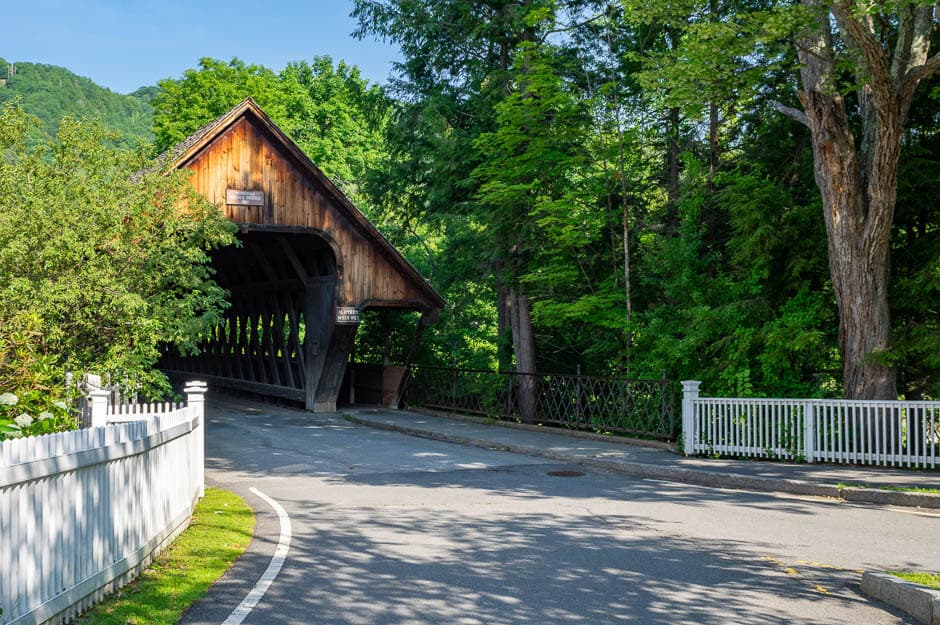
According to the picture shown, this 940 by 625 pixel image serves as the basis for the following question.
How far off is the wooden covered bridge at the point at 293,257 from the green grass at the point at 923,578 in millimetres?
14353

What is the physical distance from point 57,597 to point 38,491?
0.69m

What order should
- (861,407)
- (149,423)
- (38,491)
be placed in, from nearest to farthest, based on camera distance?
(38,491) → (149,423) → (861,407)

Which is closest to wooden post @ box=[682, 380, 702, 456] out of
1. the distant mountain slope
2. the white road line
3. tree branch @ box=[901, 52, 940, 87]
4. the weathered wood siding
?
tree branch @ box=[901, 52, 940, 87]

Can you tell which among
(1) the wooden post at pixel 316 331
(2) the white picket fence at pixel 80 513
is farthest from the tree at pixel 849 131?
(1) the wooden post at pixel 316 331

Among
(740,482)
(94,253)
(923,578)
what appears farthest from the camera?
(94,253)

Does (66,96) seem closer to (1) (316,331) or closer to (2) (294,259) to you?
(2) (294,259)

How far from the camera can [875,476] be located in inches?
455

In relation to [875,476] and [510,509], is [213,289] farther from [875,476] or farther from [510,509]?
[875,476]

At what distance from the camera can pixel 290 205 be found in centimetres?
2102

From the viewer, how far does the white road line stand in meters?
5.46

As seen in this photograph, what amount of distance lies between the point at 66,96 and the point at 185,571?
242 ft

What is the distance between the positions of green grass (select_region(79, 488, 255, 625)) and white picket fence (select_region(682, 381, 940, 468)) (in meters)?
8.04

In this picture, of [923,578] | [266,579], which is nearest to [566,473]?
[923,578]

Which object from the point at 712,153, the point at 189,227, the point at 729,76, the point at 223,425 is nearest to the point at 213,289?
the point at 189,227
